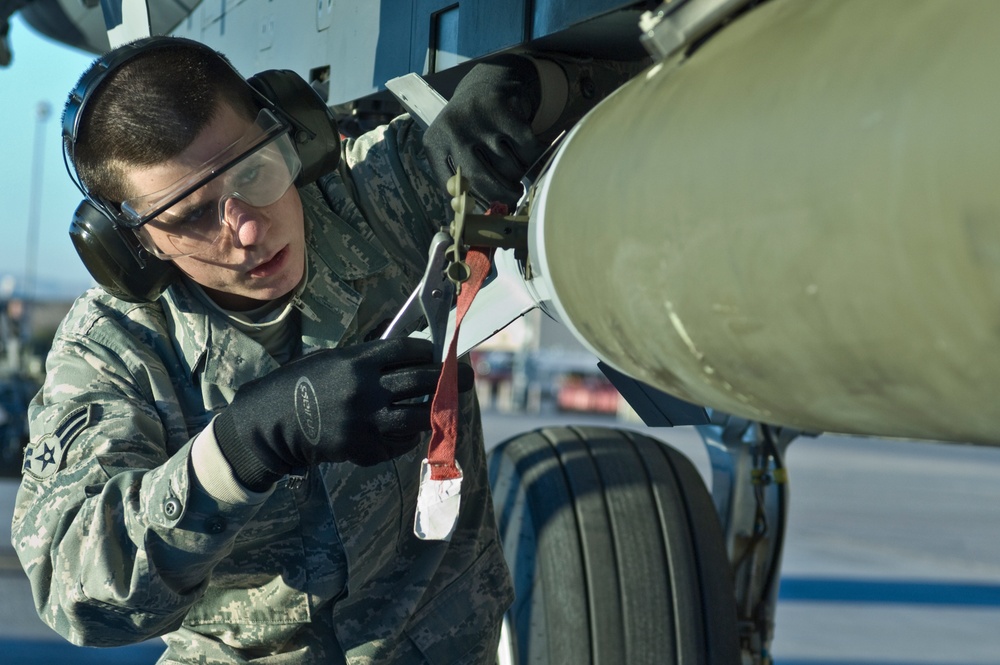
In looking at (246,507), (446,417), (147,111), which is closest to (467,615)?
(246,507)

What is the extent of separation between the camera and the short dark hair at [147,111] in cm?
135

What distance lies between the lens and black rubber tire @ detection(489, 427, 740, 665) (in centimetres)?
235

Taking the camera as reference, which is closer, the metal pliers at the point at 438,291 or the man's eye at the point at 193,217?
the metal pliers at the point at 438,291

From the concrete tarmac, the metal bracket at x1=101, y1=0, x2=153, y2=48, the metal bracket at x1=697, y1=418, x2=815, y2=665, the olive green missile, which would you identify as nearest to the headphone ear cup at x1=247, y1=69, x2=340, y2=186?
the metal bracket at x1=101, y1=0, x2=153, y2=48

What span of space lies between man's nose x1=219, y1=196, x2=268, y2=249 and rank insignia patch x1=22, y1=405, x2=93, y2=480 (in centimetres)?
28

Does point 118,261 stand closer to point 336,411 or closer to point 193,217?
point 193,217

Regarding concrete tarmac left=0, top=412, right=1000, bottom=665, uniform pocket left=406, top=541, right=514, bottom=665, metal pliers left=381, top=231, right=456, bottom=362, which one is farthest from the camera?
concrete tarmac left=0, top=412, right=1000, bottom=665

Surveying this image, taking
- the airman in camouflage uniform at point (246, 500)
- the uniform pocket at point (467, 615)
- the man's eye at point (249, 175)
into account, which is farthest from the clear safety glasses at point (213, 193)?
the uniform pocket at point (467, 615)

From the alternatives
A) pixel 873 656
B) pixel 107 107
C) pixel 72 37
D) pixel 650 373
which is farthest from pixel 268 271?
pixel 873 656

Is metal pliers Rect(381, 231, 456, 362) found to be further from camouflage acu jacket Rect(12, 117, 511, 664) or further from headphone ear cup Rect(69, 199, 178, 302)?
headphone ear cup Rect(69, 199, 178, 302)

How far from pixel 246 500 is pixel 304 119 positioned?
0.55m

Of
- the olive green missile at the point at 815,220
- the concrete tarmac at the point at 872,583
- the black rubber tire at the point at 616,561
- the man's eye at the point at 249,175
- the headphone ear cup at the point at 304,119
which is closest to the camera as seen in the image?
the olive green missile at the point at 815,220

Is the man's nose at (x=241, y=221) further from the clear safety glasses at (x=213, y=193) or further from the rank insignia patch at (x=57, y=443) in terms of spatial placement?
the rank insignia patch at (x=57, y=443)

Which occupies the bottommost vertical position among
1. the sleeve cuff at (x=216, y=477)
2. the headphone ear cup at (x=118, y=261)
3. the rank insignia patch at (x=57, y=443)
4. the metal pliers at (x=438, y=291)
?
the sleeve cuff at (x=216, y=477)
